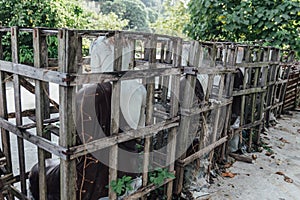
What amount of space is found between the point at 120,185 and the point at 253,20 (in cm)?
605

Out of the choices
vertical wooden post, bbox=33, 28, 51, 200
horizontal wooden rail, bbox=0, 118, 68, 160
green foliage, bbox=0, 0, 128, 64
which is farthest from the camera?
green foliage, bbox=0, 0, 128, 64

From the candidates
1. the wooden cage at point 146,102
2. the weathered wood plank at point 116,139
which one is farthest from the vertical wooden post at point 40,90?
the weathered wood plank at point 116,139

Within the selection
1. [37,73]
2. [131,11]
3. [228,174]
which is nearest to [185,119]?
[228,174]

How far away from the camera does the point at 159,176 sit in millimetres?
3018

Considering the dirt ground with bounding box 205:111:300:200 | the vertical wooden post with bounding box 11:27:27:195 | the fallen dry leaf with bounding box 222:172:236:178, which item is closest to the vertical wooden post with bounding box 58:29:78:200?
the vertical wooden post with bounding box 11:27:27:195

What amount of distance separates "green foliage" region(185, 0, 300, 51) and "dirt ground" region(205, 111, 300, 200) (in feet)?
8.84

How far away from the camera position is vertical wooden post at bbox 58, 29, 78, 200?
1839 mm

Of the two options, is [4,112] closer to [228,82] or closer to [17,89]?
[17,89]

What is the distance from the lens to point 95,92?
8.03ft

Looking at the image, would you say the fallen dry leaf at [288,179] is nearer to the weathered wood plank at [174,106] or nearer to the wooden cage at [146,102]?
the wooden cage at [146,102]

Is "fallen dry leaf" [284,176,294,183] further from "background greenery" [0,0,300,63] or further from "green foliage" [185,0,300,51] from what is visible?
"green foliage" [185,0,300,51]

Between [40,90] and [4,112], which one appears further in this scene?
[4,112]

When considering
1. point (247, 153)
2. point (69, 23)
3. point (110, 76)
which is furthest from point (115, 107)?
point (69, 23)

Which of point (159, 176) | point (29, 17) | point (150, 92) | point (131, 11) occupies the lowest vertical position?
point (159, 176)
